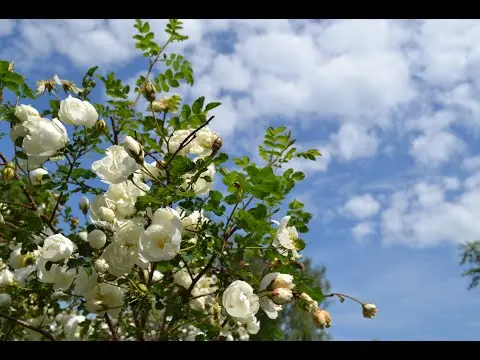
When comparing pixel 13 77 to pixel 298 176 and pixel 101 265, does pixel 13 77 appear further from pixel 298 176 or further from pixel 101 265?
pixel 298 176

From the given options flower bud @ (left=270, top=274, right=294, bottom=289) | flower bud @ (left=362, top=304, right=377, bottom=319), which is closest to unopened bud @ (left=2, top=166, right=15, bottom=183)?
flower bud @ (left=270, top=274, right=294, bottom=289)

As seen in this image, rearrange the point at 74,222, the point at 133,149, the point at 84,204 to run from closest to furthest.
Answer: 1. the point at 133,149
2. the point at 84,204
3. the point at 74,222

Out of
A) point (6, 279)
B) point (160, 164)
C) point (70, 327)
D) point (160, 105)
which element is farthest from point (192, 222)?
point (70, 327)

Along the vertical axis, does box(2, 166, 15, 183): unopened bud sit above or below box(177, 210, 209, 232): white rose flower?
above

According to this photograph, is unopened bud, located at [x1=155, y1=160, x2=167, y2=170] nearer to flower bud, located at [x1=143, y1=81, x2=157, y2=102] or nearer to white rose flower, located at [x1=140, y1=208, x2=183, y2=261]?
white rose flower, located at [x1=140, y1=208, x2=183, y2=261]

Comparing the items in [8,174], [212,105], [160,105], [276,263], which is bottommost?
[276,263]

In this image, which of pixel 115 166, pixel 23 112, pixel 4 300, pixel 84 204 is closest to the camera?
pixel 115 166

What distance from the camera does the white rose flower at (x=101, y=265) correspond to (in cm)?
157

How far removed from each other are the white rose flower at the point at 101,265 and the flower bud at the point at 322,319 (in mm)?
654

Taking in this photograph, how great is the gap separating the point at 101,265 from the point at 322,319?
2.27 feet

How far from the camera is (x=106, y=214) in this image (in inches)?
61.5

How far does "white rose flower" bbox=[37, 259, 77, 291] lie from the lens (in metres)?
1.57

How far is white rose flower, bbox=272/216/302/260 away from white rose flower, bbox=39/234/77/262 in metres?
0.60
